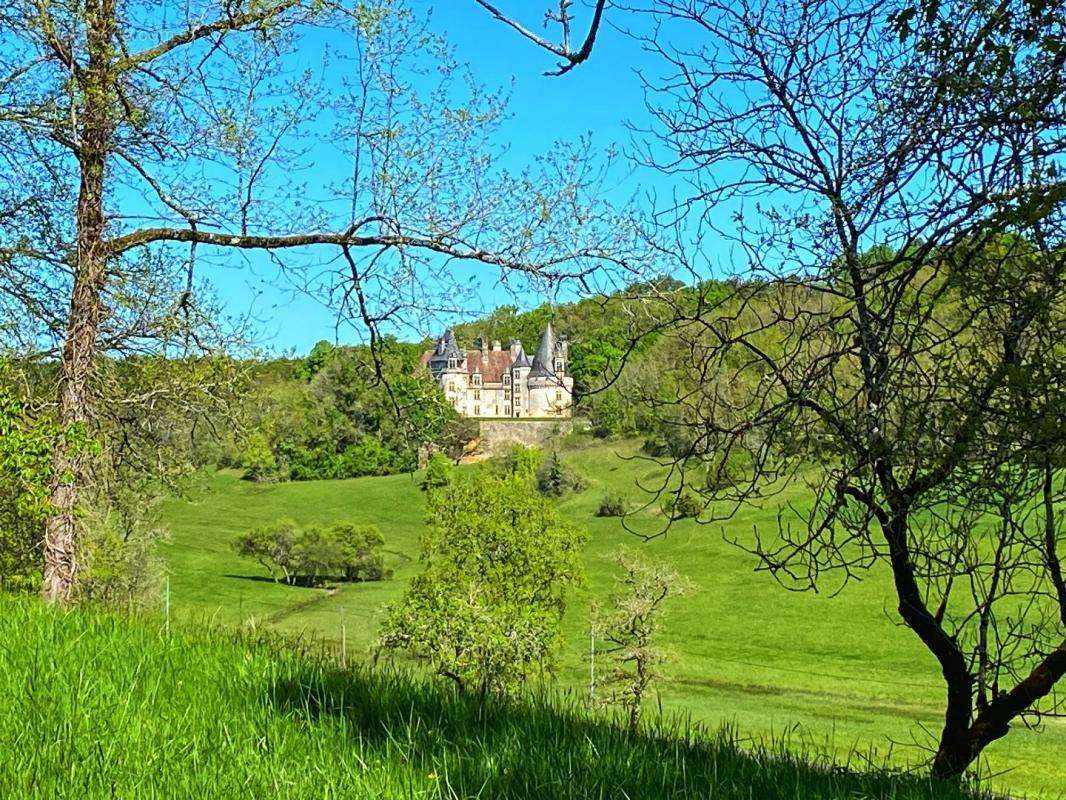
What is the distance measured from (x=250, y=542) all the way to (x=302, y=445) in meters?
13.1

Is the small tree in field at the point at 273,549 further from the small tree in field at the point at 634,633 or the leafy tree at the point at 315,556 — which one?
the small tree in field at the point at 634,633

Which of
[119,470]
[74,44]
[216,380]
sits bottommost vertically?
[119,470]

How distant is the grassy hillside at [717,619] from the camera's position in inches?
1195

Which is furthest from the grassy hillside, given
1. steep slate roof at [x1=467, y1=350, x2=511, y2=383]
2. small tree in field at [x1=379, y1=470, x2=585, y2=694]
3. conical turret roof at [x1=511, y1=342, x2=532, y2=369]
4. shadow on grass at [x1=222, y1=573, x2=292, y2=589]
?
conical turret roof at [x1=511, y1=342, x2=532, y2=369]

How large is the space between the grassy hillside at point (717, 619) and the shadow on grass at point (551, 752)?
17.4 m

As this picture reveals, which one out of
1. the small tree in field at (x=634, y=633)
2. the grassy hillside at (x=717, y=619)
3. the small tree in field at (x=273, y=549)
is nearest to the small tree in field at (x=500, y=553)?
the small tree in field at (x=634, y=633)

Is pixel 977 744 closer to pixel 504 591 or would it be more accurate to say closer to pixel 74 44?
pixel 74 44

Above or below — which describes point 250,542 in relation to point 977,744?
below

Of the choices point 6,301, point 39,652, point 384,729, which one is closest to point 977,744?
point 384,729

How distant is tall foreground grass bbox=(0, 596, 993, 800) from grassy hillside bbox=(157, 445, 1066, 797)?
17.1 m

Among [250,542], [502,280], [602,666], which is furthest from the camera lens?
[250,542]

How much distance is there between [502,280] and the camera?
8.23 m

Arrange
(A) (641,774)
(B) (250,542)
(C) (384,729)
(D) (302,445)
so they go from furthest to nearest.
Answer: (D) (302,445) → (B) (250,542) → (C) (384,729) → (A) (641,774)

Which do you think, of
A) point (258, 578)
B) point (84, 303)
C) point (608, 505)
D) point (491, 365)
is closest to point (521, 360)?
point (491, 365)
